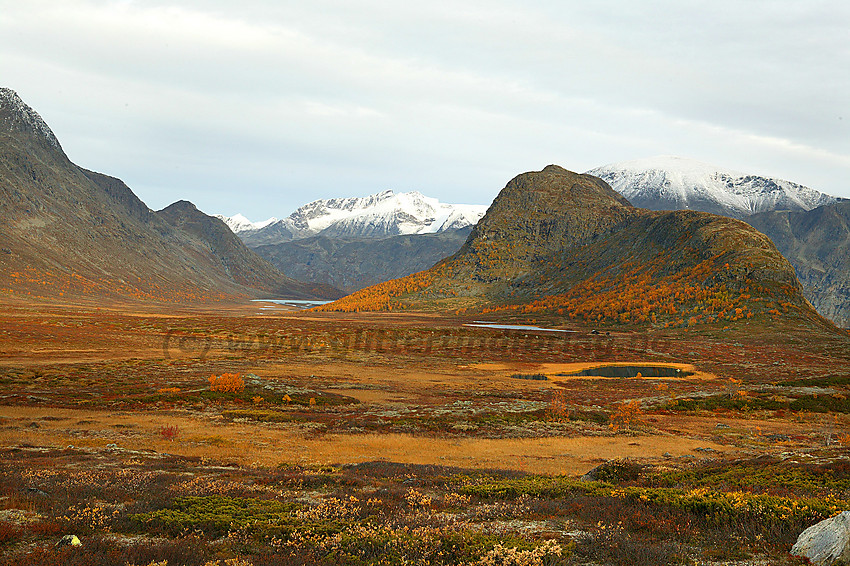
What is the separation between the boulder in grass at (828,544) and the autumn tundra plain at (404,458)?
0.71 metres

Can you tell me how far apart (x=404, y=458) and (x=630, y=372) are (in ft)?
240

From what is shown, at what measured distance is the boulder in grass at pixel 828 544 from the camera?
989 centimetres

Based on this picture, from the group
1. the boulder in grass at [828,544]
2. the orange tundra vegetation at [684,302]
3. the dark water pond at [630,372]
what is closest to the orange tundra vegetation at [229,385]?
the boulder in grass at [828,544]

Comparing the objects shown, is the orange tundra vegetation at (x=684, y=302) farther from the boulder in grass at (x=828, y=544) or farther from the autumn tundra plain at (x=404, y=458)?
the boulder in grass at (x=828, y=544)

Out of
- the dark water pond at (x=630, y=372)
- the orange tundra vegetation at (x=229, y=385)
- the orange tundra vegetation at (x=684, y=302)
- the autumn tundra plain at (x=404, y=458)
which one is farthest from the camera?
the orange tundra vegetation at (x=684, y=302)

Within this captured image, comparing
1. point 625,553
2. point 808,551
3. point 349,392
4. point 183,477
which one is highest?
point 808,551

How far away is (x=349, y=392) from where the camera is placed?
63000mm

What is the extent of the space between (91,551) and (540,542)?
1084 cm

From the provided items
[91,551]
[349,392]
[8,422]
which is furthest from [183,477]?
[349,392]

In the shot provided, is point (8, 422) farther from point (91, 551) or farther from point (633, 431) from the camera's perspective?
point (633, 431)

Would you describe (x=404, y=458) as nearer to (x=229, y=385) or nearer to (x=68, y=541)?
(x=68, y=541)

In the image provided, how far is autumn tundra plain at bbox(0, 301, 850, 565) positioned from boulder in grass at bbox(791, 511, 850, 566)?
714 mm

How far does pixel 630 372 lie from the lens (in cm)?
9319

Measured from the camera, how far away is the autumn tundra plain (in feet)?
41.3
